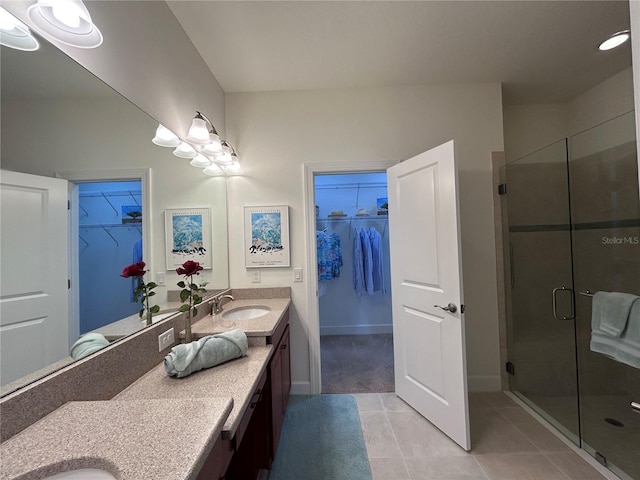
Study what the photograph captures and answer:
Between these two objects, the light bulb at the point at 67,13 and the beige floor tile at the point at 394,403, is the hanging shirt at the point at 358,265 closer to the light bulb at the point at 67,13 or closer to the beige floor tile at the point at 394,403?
the beige floor tile at the point at 394,403

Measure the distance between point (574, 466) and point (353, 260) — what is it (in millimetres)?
2717

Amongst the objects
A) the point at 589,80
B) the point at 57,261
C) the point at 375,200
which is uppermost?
the point at 589,80

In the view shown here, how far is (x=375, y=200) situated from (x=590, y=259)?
8.08ft

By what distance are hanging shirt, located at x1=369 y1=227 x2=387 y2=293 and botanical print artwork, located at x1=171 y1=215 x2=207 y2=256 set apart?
94.9 inches

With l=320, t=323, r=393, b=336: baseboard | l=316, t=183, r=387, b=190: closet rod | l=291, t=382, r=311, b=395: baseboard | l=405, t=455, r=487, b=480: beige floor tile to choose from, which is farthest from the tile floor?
l=316, t=183, r=387, b=190: closet rod

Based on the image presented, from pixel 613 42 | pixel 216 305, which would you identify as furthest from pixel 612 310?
pixel 216 305

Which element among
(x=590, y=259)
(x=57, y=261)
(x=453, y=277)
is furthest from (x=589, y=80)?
(x=57, y=261)

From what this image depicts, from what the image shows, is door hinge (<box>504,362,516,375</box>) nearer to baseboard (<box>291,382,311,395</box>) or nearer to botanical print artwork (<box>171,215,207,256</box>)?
baseboard (<box>291,382,311,395</box>)

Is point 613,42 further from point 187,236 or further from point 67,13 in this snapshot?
point 187,236

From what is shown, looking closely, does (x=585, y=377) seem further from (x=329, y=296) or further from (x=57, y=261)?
(x=57, y=261)

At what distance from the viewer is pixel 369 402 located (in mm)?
2117

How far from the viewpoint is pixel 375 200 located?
3.85 metres

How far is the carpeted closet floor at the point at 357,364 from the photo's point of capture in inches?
93.8

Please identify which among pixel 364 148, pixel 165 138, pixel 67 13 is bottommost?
pixel 165 138
